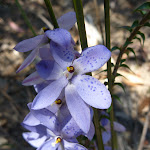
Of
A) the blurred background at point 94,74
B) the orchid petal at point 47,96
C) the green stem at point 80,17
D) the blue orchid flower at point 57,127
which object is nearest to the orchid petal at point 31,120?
the blue orchid flower at point 57,127

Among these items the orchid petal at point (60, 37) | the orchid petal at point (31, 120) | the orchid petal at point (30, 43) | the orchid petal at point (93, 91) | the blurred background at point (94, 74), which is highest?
the orchid petal at point (60, 37)

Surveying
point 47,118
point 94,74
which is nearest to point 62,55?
point 47,118

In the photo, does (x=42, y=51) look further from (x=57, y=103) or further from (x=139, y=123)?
(x=139, y=123)

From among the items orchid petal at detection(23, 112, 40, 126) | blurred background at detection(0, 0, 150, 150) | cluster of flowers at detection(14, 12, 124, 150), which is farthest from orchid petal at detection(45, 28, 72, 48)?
blurred background at detection(0, 0, 150, 150)

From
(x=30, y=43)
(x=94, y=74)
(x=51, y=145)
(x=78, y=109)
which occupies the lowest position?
(x=94, y=74)

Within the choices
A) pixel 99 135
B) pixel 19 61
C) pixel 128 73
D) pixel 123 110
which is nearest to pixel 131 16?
pixel 128 73

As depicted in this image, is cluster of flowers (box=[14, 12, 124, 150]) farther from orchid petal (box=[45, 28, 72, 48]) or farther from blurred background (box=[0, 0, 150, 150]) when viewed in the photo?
Result: blurred background (box=[0, 0, 150, 150])

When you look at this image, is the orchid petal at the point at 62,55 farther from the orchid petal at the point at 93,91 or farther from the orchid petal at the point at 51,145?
the orchid petal at the point at 51,145

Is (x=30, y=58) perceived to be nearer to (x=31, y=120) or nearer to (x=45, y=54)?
(x=45, y=54)
